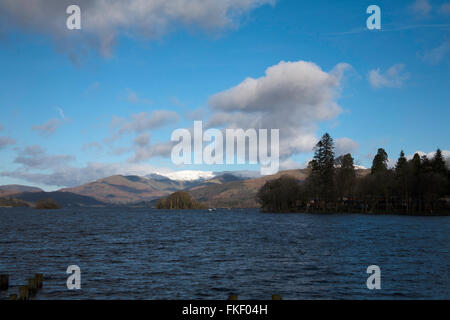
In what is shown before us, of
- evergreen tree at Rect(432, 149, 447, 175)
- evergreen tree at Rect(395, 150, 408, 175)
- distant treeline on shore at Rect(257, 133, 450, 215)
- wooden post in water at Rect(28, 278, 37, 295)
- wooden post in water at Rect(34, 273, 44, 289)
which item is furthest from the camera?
evergreen tree at Rect(395, 150, 408, 175)

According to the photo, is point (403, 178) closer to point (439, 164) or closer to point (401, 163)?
point (439, 164)

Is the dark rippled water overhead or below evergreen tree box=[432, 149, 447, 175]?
below

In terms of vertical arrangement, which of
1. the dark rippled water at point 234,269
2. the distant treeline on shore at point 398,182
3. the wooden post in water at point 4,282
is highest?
the distant treeline on shore at point 398,182

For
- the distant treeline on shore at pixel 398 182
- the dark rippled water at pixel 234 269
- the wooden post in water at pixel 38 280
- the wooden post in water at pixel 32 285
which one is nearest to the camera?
the wooden post in water at pixel 32 285

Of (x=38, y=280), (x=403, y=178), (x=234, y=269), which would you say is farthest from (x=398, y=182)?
(x=38, y=280)

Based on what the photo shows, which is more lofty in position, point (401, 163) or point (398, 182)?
point (401, 163)

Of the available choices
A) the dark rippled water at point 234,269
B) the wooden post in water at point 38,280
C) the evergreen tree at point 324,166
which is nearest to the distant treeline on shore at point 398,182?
the evergreen tree at point 324,166

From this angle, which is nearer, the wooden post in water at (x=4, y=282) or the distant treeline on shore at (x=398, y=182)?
the wooden post in water at (x=4, y=282)

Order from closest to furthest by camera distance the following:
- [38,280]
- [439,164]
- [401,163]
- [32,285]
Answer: [32,285] < [38,280] < [439,164] < [401,163]

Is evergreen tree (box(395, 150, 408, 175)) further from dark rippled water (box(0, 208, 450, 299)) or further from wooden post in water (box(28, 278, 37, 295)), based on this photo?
wooden post in water (box(28, 278, 37, 295))

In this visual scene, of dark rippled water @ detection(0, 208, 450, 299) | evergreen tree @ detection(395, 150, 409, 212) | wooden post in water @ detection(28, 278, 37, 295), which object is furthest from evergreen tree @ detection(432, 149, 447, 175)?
wooden post in water @ detection(28, 278, 37, 295)

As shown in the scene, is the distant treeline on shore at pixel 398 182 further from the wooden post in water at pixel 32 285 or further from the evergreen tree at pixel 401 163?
the wooden post in water at pixel 32 285

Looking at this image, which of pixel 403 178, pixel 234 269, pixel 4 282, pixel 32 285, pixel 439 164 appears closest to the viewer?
pixel 32 285
